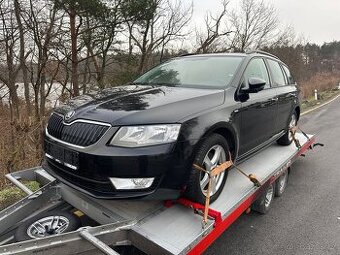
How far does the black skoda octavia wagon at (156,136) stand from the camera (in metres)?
2.64

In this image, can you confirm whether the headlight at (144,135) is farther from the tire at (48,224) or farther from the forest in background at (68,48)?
the forest in background at (68,48)

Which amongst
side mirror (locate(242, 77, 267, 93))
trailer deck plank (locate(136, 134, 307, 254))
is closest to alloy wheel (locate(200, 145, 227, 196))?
trailer deck plank (locate(136, 134, 307, 254))

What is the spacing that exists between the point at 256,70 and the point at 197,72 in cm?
89

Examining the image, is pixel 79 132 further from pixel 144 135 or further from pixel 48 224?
pixel 48 224

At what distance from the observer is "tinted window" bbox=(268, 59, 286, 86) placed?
5118 mm

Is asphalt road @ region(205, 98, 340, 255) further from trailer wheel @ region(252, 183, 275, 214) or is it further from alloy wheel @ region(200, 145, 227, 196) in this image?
alloy wheel @ region(200, 145, 227, 196)

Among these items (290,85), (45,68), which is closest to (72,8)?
(45,68)

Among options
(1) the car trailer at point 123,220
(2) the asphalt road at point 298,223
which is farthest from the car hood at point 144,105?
(2) the asphalt road at point 298,223

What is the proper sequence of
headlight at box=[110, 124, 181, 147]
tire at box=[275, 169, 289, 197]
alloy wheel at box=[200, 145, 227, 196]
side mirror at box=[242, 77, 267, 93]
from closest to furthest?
headlight at box=[110, 124, 181, 147] < alloy wheel at box=[200, 145, 227, 196] < side mirror at box=[242, 77, 267, 93] < tire at box=[275, 169, 289, 197]

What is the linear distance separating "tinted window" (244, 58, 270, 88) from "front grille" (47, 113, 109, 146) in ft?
6.79

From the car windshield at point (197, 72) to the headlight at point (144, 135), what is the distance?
3.98 ft

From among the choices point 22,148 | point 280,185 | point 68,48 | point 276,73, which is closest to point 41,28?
point 68,48

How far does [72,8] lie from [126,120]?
13101 mm

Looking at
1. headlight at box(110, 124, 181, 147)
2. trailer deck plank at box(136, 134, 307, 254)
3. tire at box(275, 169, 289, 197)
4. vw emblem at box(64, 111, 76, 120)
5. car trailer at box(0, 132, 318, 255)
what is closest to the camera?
car trailer at box(0, 132, 318, 255)
